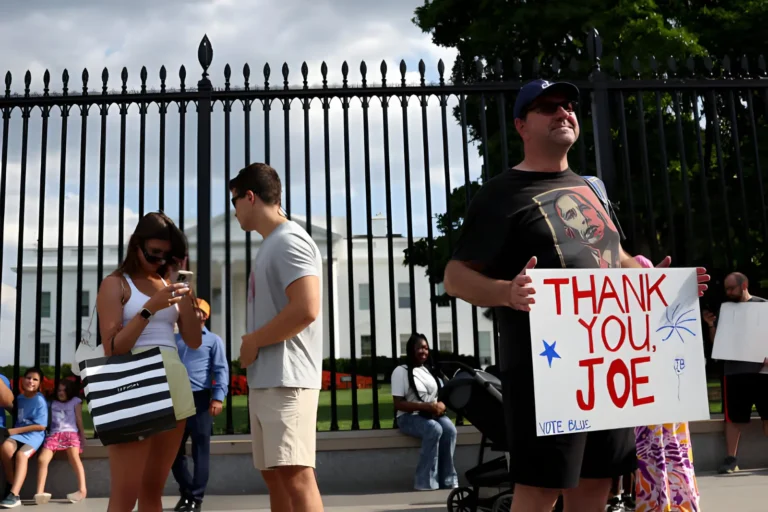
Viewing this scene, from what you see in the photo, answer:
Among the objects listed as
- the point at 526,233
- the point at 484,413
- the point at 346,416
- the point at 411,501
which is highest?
the point at 526,233

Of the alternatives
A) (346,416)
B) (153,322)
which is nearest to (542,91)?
(153,322)

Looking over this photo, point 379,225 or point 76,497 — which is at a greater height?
point 379,225

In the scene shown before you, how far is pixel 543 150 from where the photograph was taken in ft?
8.42

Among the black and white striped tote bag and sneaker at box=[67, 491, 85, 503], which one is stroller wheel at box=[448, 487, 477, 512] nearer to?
the black and white striped tote bag

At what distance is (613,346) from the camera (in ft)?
8.01

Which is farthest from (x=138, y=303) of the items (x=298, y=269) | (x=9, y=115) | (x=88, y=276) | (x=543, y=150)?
(x=88, y=276)

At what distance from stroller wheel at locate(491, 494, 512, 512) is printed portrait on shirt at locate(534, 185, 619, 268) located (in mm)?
2939

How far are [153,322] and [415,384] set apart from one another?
4.21 metres

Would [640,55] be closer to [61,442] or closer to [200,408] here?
[200,408]

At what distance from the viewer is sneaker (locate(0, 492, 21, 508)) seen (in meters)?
6.62

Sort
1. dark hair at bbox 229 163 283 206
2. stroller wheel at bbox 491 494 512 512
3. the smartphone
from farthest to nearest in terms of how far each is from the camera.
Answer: stroller wheel at bbox 491 494 512 512 → the smartphone → dark hair at bbox 229 163 283 206

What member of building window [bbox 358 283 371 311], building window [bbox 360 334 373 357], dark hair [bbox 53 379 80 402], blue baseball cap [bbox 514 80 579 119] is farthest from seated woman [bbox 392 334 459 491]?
building window [bbox 358 283 371 311]

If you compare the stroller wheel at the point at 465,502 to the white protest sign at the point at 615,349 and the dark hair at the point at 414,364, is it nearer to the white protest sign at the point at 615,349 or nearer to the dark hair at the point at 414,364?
the dark hair at the point at 414,364

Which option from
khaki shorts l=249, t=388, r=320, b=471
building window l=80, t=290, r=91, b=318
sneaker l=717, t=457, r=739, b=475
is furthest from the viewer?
building window l=80, t=290, r=91, b=318
